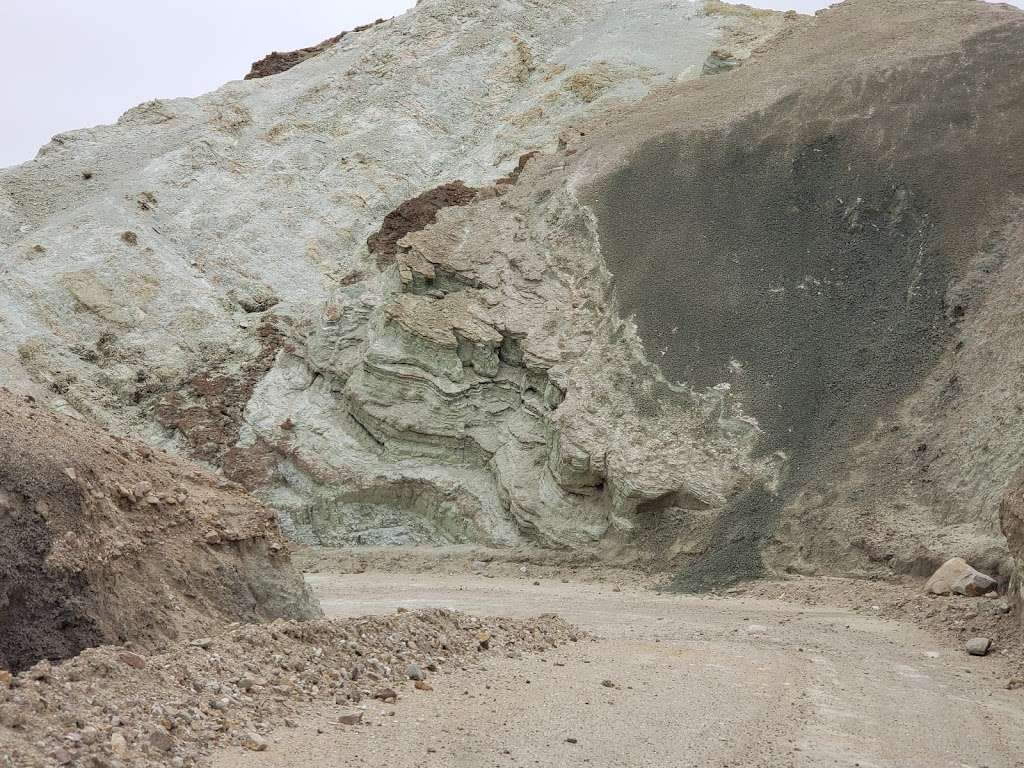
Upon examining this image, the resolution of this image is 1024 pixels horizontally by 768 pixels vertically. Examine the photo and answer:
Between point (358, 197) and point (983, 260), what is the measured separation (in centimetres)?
1860

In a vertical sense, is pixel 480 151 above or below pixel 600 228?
above

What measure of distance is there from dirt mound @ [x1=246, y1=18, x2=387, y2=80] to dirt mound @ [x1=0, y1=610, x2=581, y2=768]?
114 ft

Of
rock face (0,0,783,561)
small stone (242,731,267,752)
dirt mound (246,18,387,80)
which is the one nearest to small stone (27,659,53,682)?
small stone (242,731,267,752)

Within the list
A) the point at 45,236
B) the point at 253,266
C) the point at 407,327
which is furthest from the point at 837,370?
the point at 45,236

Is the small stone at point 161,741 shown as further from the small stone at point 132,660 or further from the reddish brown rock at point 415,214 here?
the reddish brown rock at point 415,214

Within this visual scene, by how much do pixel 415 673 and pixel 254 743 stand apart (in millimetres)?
2110

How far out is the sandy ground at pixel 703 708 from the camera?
6.75 meters

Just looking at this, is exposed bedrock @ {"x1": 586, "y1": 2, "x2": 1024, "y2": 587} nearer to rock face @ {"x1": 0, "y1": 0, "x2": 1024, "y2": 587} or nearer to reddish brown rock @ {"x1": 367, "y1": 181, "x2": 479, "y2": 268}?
rock face @ {"x1": 0, "y1": 0, "x2": 1024, "y2": 587}

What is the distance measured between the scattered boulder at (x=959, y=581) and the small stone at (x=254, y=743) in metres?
9.54

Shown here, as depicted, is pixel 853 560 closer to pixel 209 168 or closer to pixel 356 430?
pixel 356 430

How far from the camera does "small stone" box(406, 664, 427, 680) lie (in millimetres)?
8211

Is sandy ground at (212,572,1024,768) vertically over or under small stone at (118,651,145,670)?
under

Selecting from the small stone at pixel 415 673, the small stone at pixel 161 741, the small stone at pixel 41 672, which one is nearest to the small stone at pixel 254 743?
the small stone at pixel 161 741

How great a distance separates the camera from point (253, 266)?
29.5 m
